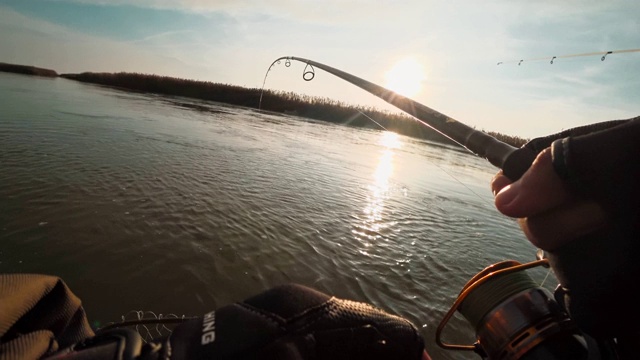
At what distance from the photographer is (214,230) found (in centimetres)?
450

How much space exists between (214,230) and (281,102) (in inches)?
1481

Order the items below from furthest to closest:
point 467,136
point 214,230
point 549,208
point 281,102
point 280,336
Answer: point 281,102 → point 214,230 → point 467,136 → point 549,208 → point 280,336

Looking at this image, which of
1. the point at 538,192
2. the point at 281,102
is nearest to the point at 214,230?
the point at 538,192

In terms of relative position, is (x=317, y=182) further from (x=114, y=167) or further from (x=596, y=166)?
(x=596, y=166)

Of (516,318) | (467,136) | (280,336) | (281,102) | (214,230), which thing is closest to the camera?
(280,336)

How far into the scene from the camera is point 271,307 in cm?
100

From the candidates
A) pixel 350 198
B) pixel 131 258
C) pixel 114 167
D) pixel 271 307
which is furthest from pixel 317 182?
pixel 271 307

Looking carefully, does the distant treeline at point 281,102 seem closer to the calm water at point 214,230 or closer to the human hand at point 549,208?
the calm water at point 214,230

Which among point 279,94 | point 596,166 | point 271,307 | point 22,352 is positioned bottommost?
point 22,352

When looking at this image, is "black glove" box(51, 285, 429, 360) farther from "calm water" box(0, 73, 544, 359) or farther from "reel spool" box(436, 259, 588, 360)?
"calm water" box(0, 73, 544, 359)

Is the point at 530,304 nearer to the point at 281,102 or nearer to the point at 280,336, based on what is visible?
the point at 280,336

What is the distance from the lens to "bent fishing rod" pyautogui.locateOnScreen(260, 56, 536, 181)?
50.4 inches

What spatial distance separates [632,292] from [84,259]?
422 centimetres

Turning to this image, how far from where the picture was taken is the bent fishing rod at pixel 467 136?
4.20ft
